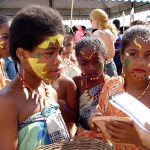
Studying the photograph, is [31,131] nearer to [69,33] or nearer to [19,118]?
[19,118]

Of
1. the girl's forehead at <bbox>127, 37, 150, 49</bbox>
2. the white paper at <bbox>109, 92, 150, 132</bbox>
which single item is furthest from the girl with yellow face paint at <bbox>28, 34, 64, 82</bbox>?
the girl's forehead at <bbox>127, 37, 150, 49</bbox>

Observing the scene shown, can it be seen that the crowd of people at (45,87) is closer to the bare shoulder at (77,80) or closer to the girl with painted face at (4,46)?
the bare shoulder at (77,80)

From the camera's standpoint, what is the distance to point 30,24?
1552 mm

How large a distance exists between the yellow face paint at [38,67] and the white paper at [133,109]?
44cm

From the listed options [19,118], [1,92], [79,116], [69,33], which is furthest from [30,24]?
[69,33]

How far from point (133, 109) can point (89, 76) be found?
1.13 m

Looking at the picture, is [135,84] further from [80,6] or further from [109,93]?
[80,6]

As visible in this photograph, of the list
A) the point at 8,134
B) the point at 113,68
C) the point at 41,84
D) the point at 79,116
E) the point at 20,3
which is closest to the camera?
the point at 8,134

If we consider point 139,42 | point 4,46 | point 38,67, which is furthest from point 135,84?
point 4,46

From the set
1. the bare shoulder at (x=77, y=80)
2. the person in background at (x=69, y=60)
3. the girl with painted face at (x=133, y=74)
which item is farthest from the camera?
the person in background at (x=69, y=60)

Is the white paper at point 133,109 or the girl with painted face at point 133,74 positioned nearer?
the white paper at point 133,109

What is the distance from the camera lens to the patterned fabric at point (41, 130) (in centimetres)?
148

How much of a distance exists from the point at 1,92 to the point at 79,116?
94 centimetres

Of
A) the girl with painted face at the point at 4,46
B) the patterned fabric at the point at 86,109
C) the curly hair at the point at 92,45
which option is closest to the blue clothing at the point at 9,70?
the girl with painted face at the point at 4,46
